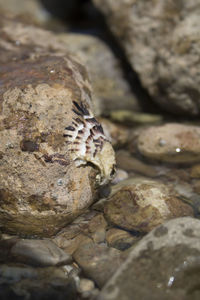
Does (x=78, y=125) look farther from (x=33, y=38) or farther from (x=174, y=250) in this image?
(x=33, y=38)

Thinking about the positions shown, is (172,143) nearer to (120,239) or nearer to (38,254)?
(120,239)

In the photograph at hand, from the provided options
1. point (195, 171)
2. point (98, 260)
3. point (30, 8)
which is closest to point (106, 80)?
point (195, 171)

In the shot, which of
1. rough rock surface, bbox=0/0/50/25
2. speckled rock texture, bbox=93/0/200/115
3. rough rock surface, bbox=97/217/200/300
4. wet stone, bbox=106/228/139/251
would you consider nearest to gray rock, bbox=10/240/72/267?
wet stone, bbox=106/228/139/251

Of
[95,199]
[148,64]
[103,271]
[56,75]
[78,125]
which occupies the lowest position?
[103,271]

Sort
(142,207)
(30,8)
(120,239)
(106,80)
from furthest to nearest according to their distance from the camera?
(30,8)
(106,80)
(142,207)
(120,239)

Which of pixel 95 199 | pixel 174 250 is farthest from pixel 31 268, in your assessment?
pixel 174 250
